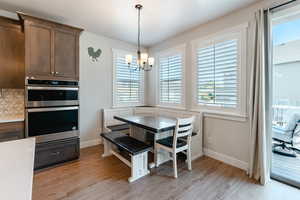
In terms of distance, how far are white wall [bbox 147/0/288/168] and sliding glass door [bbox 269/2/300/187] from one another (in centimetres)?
39

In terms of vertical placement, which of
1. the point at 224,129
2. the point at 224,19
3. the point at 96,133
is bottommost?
the point at 96,133

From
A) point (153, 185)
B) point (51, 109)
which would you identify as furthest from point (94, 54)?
point (153, 185)

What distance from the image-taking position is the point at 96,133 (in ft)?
12.2

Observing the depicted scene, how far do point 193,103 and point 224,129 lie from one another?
827mm

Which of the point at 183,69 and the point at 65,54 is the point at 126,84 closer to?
the point at 183,69

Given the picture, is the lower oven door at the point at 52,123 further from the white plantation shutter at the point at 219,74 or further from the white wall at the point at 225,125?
the white plantation shutter at the point at 219,74

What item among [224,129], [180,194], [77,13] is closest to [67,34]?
[77,13]

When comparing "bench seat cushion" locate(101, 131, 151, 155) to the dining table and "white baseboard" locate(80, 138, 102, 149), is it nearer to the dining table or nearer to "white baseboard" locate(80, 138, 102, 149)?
the dining table

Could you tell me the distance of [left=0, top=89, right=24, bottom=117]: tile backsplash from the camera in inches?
101

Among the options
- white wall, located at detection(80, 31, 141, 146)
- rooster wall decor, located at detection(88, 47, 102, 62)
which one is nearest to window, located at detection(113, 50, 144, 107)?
white wall, located at detection(80, 31, 141, 146)

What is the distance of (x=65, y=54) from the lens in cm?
268

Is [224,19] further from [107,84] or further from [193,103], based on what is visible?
[107,84]

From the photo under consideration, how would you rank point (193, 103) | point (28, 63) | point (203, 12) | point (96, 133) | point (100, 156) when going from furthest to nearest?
point (96, 133)
point (193, 103)
point (100, 156)
point (203, 12)
point (28, 63)

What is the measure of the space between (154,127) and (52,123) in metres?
1.76
